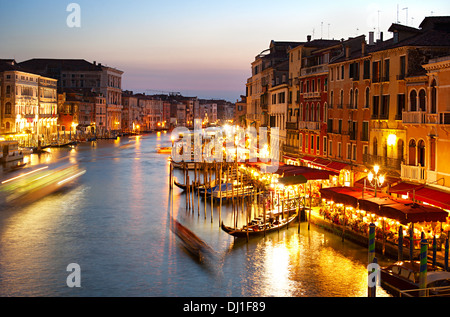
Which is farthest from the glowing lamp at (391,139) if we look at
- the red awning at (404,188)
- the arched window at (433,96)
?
the arched window at (433,96)

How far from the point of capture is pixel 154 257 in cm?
1767

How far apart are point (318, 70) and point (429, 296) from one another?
18.2 m

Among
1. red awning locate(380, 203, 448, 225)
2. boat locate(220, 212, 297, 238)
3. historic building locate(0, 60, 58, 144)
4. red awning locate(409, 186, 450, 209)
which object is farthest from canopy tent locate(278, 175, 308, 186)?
historic building locate(0, 60, 58, 144)

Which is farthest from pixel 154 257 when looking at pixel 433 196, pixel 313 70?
pixel 313 70

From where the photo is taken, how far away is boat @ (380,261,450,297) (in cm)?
1216

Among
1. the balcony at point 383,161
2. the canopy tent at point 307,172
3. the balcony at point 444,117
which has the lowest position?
the canopy tent at point 307,172

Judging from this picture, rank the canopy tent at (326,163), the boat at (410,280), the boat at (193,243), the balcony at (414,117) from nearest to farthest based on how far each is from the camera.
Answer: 1. the boat at (410,280)
2. the boat at (193,243)
3. the balcony at (414,117)
4. the canopy tent at (326,163)

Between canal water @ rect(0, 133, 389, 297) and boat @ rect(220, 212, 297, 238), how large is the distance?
26 centimetres

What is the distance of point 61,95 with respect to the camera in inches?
3002

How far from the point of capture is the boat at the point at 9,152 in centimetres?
4472

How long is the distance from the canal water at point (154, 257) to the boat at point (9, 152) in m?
19.5

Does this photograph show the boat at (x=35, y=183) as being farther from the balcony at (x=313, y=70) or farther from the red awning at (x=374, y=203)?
the red awning at (x=374, y=203)

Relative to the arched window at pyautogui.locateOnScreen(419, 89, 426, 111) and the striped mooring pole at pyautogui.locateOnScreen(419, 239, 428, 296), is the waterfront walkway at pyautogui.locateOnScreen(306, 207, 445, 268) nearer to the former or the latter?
the striped mooring pole at pyautogui.locateOnScreen(419, 239, 428, 296)
